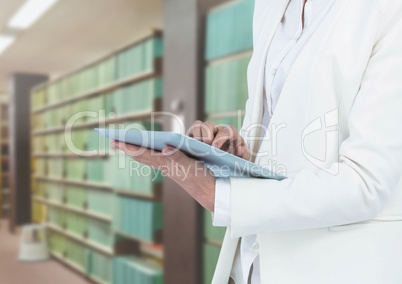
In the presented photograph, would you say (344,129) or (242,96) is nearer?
(344,129)

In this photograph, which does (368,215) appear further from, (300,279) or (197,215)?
(197,215)

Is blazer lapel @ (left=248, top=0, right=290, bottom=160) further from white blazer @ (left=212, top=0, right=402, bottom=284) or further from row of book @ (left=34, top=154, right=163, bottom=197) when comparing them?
row of book @ (left=34, top=154, right=163, bottom=197)

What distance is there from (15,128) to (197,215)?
5518 mm

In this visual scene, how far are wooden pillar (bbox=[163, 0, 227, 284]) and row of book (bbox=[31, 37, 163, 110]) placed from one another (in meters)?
0.35

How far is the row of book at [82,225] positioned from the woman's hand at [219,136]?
124 inches

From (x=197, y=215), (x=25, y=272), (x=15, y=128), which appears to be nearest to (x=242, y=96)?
(x=197, y=215)

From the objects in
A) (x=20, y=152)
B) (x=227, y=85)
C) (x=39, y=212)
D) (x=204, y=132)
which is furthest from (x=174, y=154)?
(x=20, y=152)

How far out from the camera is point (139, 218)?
3336 millimetres

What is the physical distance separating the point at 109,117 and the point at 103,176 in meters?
0.67

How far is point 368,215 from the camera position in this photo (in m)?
0.61

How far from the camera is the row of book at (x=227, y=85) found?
237cm

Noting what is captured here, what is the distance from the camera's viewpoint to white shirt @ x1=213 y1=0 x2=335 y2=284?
0.76 m

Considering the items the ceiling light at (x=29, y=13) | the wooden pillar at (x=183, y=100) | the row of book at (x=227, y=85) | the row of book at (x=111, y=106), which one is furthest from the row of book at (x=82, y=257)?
the ceiling light at (x=29, y=13)

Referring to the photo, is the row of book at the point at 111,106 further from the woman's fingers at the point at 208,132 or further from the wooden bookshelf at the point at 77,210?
the woman's fingers at the point at 208,132
